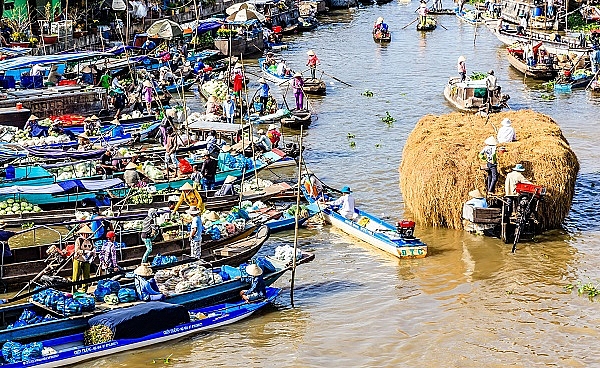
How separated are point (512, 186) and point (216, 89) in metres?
15.6

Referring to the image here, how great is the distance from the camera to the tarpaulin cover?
15477 mm

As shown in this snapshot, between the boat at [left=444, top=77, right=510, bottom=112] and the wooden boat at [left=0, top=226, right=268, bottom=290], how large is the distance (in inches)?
550

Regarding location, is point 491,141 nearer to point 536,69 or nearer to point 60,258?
point 60,258

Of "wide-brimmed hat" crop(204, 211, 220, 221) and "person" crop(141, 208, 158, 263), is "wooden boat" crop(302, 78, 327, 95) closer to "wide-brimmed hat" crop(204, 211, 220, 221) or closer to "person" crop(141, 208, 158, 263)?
"wide-brimmed hat" crop(204, 211, 220, 221)

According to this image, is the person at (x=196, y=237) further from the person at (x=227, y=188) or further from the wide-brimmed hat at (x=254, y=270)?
the person at (x=227, y=188)

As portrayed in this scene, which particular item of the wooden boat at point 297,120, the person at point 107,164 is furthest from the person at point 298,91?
the person at point 107,164

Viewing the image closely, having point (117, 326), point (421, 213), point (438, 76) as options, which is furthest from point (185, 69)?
point (117, 326)

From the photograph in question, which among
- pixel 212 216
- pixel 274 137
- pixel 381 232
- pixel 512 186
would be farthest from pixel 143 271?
pixel 274 137

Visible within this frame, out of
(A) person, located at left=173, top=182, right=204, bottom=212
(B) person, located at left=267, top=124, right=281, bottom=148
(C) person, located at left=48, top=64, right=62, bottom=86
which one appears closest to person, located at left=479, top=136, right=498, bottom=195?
(A) person, located at left=173, top=182, right=204, bottom=212

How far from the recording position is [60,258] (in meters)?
17.7

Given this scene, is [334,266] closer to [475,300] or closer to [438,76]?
[475,300]

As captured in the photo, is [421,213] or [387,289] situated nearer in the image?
Answer: [387,289]

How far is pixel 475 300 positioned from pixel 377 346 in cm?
263

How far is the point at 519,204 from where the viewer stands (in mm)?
19906
